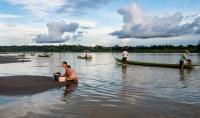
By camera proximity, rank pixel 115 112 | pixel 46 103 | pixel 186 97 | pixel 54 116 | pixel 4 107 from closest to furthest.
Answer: pixel 54 116
pixel 115 112
pixel 4 107
pixel 46 103
pixel 186 97

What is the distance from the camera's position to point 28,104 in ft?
45.6

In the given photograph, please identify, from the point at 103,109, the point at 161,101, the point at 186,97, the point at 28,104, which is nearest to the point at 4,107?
the point at 28,104

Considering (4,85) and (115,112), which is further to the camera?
(4,85)

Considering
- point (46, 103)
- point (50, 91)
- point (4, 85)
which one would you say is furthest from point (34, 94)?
point (4, 85)

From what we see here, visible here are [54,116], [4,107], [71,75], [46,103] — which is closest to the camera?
[54,116]

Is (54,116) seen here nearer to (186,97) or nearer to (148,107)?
(148,107)

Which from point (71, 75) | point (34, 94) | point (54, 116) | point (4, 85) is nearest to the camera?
point (54, 116)

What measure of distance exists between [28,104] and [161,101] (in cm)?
632

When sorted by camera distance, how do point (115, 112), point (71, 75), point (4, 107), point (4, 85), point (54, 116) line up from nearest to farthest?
point (54, 116)
point (115, 112)
point (4, 107)
point (4, 85)
point (71, 75)

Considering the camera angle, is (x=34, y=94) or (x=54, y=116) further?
(x=34, y=94)

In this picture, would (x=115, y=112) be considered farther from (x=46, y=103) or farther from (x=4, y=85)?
(x=4, y=85)

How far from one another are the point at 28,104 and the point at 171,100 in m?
6.89

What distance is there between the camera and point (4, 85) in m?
20.2

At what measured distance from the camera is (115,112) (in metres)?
12.3
